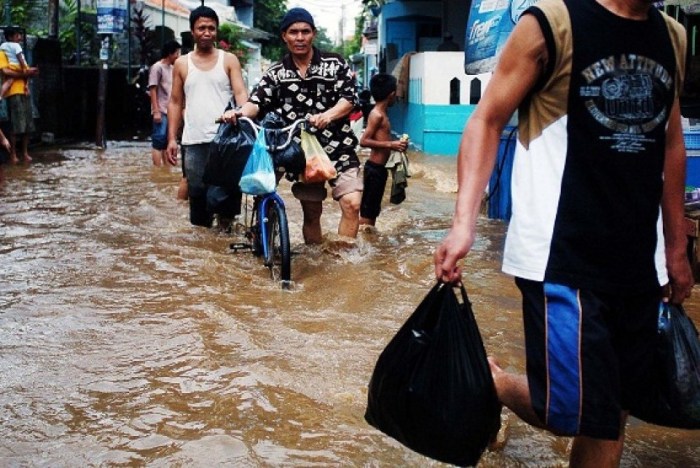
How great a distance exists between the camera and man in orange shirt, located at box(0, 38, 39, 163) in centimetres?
1305

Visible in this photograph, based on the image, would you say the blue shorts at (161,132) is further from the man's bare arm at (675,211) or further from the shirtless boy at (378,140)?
the man's bare arm at (675,211)

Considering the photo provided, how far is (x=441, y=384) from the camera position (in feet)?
7.98

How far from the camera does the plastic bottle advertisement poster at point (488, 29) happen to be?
23.0ft

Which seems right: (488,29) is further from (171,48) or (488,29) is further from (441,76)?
(441,76)

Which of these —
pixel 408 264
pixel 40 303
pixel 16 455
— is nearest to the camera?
pixel 16 455

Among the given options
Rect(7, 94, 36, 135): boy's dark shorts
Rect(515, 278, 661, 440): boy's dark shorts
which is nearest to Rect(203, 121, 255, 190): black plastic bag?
Rect(515, 278, 661, 440): boy's dark shorts

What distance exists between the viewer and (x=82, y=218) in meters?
8.83

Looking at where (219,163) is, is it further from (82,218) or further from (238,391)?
(82,218)

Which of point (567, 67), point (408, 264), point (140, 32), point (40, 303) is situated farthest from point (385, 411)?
point (140, 32)

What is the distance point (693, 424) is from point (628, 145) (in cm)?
83

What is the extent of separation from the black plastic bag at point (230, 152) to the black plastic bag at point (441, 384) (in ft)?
12.0

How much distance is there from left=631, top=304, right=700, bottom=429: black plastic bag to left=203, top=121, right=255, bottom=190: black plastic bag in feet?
12.5

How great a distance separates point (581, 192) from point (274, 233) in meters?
3.92

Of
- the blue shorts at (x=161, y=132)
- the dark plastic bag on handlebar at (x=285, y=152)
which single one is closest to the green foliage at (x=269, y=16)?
the blue shorts at (x=161, y=132)
